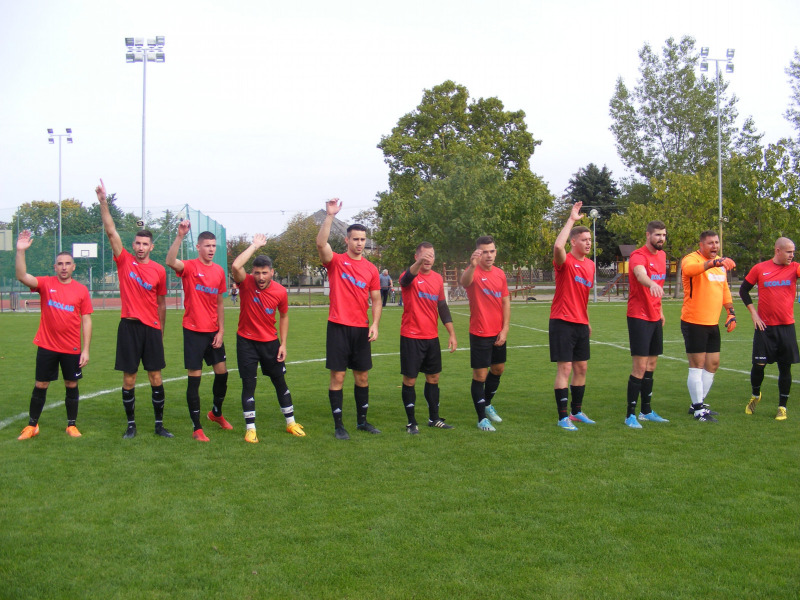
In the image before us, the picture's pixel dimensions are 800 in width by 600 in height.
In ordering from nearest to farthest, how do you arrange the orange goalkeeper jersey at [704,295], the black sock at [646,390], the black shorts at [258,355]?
the black shorts at [258,355]
the black sock at [646,390]
the orange goalkeeper jersey at [704,295]

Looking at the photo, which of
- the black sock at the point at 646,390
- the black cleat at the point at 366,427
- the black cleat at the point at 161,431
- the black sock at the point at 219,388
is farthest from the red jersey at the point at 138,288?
the black sock at the point at 646,390

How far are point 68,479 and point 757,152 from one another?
4204cm

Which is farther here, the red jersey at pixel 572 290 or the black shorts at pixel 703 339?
the black shorts at pixel 703 339

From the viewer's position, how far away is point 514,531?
159 inches

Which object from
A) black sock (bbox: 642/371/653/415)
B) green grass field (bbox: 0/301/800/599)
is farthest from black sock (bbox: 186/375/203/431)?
black sock (bbox: 642/371/653/415)

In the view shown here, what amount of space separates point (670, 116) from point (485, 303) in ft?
164

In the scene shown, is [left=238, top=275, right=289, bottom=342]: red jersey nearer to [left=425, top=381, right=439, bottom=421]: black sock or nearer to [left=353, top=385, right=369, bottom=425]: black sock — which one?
[left=353, top=385, right=369, bottom=425]: black sock

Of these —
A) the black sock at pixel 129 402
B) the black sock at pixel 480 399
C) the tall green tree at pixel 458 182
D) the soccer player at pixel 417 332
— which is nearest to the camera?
the black sock at pixel 129 402

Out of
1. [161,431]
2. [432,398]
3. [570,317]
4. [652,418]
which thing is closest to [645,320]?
[570,317]

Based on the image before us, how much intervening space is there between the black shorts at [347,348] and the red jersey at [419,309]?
442mm

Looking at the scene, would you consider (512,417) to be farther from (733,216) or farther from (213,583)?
(733,216)

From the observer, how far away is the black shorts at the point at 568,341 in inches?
270

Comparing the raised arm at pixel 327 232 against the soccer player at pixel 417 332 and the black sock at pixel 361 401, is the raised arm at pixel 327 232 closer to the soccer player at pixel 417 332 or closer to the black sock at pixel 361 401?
the soccer player at pixel 417 332

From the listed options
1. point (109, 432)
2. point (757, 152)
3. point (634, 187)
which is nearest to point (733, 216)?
point (757, 152)
